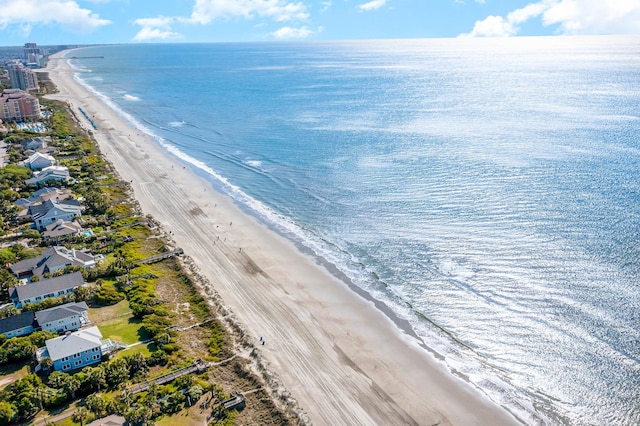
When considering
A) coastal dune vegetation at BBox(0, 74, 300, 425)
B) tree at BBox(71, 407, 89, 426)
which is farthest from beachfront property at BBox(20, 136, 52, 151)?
tree at BBox(71, 407, 89, 426)

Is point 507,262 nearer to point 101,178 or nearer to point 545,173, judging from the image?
point 545,173

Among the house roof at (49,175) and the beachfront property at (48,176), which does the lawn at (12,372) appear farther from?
the house roof at (49,175)

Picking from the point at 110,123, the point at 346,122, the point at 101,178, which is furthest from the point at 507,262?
the point at 110,123

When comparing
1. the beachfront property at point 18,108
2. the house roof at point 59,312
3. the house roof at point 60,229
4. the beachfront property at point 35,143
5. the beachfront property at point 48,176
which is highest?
the beachfront property at point 18,108

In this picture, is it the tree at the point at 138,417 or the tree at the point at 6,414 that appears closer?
the tree at the point at 138,417

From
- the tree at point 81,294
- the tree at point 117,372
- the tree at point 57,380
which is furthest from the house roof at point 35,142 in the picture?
the tree at point 117,372

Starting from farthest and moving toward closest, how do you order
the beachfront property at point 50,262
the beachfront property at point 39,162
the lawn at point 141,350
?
the beachfront property at point 39,162
the beachfront property at point 50,262
the lawn at point 141,350
